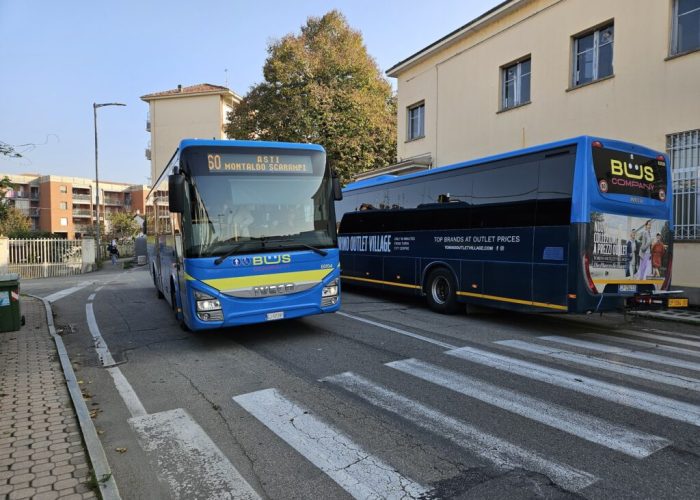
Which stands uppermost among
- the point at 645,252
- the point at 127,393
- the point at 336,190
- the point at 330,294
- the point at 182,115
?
the point at 182,115

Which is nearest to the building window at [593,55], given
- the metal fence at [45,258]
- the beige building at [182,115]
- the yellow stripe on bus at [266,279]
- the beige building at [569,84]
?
the beige building at [569,84]

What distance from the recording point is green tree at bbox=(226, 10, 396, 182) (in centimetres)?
2658

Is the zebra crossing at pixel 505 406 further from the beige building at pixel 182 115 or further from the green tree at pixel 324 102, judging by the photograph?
the beige building at pixel 182 115

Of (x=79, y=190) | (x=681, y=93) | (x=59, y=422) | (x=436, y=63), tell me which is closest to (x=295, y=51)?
(x=436, y=63)

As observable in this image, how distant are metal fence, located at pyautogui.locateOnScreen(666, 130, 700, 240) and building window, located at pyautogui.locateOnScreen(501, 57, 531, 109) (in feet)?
17.7

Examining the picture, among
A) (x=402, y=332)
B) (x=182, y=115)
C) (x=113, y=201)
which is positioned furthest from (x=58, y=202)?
(x=402, y=332)

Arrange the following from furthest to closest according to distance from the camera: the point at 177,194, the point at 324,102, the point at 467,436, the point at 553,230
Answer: the point at 324,102, the point at 553,230, the point at 177,194, the point at 467,436

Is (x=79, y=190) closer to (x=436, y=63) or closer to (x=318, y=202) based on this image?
(x=436, y=63)

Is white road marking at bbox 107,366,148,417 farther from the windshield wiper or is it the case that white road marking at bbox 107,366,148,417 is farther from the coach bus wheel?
the coach bus wheel

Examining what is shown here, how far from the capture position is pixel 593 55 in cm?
1386

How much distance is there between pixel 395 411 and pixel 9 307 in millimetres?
6999

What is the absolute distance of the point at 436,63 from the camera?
64.8ft

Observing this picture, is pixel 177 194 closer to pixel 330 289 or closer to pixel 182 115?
pixel 330 289

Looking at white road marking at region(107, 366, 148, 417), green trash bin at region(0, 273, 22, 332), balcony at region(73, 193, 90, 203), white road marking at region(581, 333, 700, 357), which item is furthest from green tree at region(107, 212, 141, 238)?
white road marking at region(581, 333, 700, 357)
